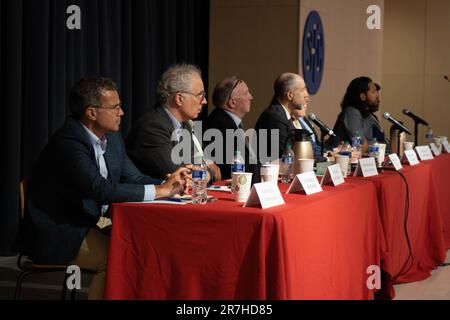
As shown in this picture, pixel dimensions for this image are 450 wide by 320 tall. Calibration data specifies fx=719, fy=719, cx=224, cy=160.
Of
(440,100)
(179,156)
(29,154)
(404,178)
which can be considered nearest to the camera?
(179,156)

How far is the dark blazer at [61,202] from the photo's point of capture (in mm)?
2508

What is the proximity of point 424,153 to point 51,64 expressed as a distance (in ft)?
7.73

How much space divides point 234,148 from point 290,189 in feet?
3.59

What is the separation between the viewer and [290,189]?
2631 mm

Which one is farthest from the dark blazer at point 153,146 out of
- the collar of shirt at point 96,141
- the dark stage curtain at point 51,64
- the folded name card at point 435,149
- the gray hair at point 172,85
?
the folded name card at point 435,149

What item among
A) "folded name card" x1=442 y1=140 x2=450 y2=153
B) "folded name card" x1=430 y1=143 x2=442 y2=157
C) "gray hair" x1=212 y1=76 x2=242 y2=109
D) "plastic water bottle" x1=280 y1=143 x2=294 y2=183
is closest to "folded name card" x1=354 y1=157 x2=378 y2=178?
"plastic water bottle" x1=280 y1=143 x2=294 y2=183

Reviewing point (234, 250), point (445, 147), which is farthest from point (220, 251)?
point (445, 147)

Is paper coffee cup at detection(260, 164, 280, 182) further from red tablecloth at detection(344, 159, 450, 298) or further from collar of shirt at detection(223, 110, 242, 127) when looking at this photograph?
collar of shirt at detection(223, 110, 242, 127)

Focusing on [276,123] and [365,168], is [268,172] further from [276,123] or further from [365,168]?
[276,123]

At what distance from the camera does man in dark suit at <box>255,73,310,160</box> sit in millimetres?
4035

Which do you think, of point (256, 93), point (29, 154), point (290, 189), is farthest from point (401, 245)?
Answer: point (256, 93)

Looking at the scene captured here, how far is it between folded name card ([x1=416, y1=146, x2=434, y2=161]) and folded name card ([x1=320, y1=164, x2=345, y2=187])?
147cm

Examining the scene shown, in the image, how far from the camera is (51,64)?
14.5ft
